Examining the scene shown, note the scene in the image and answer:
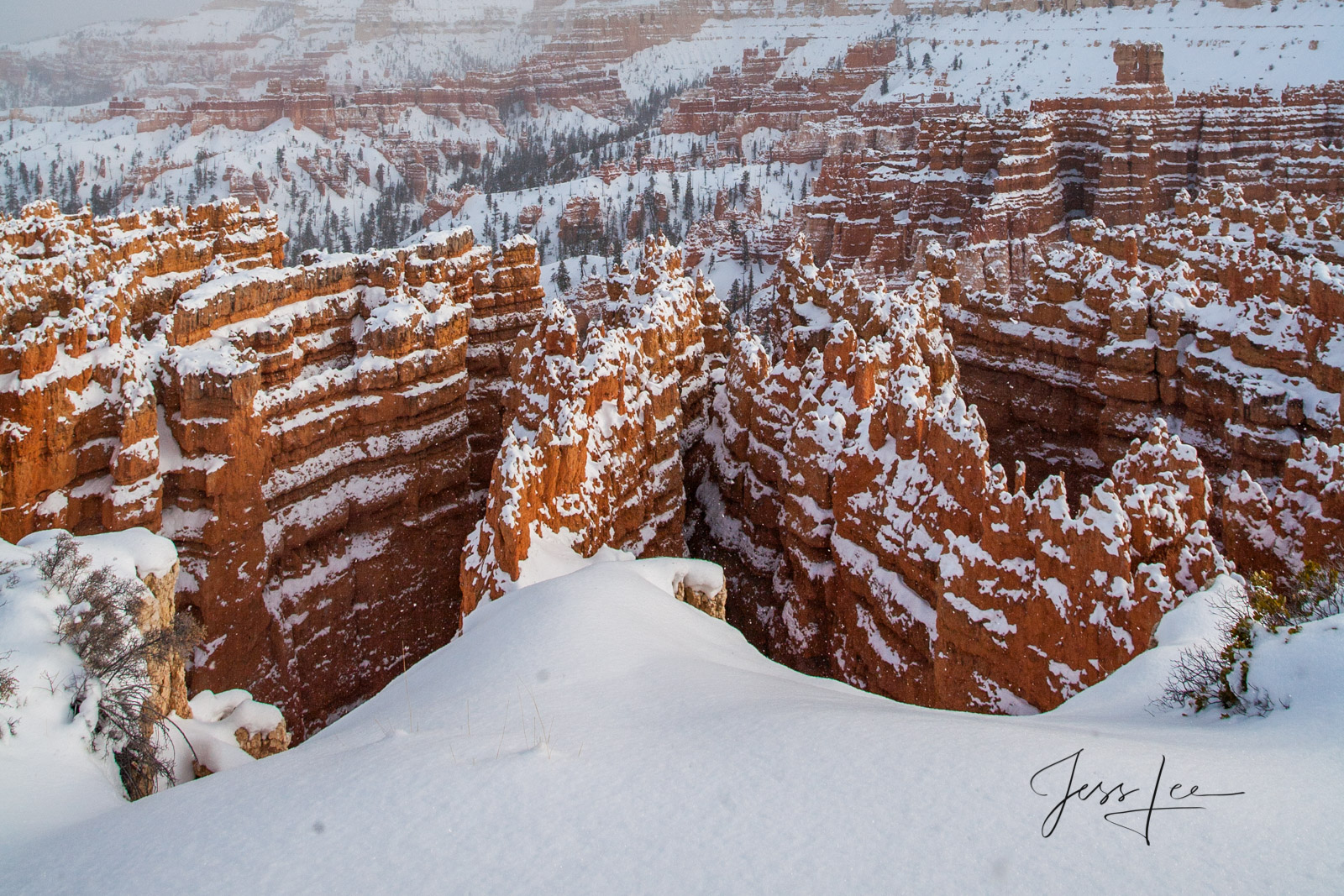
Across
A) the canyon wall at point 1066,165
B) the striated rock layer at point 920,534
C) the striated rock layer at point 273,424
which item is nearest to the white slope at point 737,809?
the striated rock layer at point 920,534

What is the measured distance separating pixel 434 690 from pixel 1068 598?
727 centimetres

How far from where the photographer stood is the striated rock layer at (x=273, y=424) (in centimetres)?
1622

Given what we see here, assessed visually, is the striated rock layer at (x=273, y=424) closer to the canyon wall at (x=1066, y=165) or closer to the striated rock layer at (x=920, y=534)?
the striated rock layer at (x=920, y=534)

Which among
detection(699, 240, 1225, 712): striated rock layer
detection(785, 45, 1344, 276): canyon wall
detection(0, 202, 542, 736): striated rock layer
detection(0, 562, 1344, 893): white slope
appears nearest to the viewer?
detection(0, 562, 1344, 893): white slope

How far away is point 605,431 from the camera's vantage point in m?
16.6

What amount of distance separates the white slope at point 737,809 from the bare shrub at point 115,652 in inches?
63.8

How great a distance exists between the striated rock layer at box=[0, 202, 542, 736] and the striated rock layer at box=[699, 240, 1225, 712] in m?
6.33

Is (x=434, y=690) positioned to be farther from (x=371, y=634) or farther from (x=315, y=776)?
(x=371, y=634)

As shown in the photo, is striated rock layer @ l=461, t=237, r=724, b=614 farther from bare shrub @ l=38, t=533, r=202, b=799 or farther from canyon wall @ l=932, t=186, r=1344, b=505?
canyon wall @ l=932, t=186, r=1344, b=505
